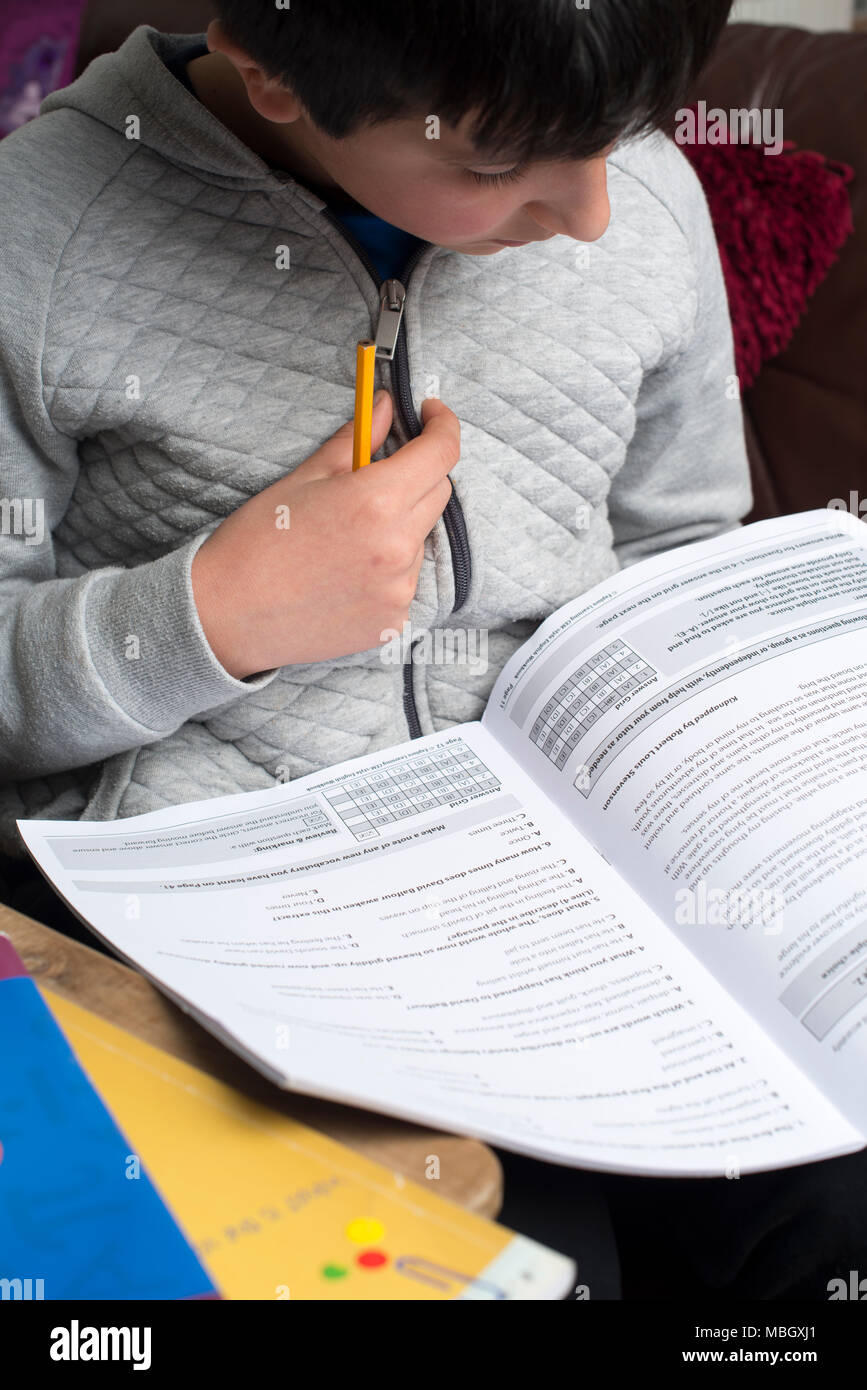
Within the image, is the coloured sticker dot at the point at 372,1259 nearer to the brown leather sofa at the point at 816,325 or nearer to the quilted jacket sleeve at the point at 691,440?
the quilted jacket sleeve at the point at 691,440

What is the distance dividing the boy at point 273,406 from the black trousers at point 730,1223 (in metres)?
0.01

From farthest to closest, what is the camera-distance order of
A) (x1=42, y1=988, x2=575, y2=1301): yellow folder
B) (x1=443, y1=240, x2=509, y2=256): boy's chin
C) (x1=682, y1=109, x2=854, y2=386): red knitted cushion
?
(x1=682, y1=109, x2=854, y2=386): red knitted cushion → (x1=443, y1=240, x2=509, y2=256): boy's chin → (x1=42, y1=988, x2=575, y2=1301): yellow folder

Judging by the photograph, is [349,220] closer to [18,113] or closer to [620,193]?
[620,193]

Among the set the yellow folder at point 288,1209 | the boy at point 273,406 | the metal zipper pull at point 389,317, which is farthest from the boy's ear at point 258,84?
the yellow folder at point 288,1209

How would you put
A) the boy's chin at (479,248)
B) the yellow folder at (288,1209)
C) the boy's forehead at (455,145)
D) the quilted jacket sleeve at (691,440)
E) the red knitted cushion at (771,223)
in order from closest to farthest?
the yellow folder at (288,1209)
the boy's forehead at (455,145)
the boy's chin at (479,248)
the quilted jacket sleeve at (691,440)
the red knitted cushion at (771,223)

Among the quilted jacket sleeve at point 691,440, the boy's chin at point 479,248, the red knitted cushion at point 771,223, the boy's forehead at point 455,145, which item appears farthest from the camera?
the red knitted cushion at point 771,223

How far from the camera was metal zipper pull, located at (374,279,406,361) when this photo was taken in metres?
0.62

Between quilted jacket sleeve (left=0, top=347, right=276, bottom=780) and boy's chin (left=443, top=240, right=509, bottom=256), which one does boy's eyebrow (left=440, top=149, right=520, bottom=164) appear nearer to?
boy's chin (left=443, top=240, right=509, bottom=256)

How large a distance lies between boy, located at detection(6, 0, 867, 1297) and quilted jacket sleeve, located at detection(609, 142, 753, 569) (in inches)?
1.5

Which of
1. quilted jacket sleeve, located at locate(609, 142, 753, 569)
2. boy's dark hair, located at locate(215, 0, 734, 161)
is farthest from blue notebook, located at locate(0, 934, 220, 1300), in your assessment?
quilted jacket sleeve, located at locate(609, 142, 753, 569)

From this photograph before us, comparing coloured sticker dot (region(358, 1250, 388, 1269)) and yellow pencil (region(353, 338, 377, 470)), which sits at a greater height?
yellow pencil (region(353, 338, 377, 470))

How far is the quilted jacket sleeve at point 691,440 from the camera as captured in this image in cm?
78

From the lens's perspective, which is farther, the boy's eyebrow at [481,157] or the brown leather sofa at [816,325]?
the brown leather sofa at [816,325]

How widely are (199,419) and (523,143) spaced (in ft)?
0.78
